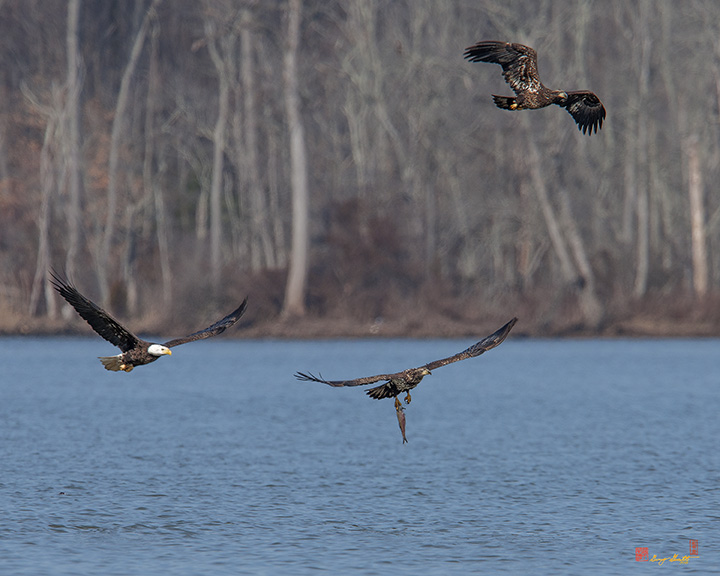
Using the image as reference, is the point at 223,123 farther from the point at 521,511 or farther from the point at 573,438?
the point at 521,511

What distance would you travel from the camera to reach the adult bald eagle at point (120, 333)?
35.8ft

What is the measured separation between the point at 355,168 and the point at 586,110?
36.6m

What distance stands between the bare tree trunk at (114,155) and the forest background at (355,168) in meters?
0.10

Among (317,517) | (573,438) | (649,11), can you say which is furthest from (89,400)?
(649,11)

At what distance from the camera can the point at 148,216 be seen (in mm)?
47844

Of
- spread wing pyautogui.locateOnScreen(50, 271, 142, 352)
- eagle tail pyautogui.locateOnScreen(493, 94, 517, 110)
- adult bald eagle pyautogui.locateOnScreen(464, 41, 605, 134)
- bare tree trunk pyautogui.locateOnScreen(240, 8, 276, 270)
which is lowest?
spread wing pyautogui.locateOnScreen(50, 271, 142, 352)

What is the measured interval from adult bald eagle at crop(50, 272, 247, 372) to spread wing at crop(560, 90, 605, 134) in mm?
3793

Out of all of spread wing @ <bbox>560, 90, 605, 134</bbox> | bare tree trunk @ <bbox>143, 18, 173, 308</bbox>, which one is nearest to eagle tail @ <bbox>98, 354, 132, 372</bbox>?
spread wing @ <bbox>560, 90, 605, 134</bbox>

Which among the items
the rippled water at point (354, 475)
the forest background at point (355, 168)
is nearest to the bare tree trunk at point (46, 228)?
the forest background at point (355, 168)

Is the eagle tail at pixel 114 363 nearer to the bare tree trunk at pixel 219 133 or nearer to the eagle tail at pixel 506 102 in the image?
the eagle tail at pixel 506 102

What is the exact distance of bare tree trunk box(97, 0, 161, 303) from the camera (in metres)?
42.2

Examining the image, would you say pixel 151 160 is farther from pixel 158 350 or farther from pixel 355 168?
pixel 158 350

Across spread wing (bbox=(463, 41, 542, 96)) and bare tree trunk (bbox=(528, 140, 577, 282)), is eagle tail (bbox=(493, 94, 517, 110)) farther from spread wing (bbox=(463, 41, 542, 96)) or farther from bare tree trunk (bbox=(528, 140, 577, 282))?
bare tree trunk (bbox=(528, 140, 577, 282))

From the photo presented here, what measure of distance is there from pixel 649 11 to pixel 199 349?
19007 mm
